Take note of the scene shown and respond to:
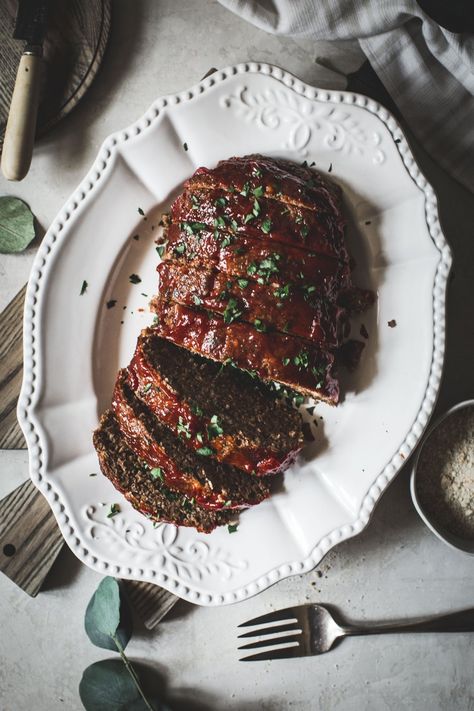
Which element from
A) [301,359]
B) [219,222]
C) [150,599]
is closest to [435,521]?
[301,359]

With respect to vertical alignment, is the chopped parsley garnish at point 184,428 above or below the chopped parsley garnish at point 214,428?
above

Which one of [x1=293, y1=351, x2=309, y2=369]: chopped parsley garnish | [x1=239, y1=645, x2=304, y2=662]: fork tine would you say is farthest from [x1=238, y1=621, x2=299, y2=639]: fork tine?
[x1=293, y1=351, x2=309, y2=369]: chopped parsley garnish

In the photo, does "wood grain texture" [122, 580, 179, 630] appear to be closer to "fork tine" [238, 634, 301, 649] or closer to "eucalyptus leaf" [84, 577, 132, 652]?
"eucalyptus leaf" [84, 577, 132, 652]

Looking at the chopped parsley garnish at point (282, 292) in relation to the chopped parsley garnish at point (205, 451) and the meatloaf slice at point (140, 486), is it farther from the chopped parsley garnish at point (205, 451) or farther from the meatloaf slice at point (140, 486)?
the meatloaf slice at point (140, 486)

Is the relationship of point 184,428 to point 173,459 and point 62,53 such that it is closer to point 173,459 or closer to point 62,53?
point 173,459

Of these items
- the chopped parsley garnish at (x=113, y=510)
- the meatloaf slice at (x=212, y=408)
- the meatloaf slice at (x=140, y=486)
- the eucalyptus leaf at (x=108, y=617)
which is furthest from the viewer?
the eucalyptus leaf at (x=108, y=617)

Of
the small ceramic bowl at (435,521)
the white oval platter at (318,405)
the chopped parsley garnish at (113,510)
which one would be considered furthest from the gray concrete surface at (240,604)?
the chopped parsley garnish at (113,510)

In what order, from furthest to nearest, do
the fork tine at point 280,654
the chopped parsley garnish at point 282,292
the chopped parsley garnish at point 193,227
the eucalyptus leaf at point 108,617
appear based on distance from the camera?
the fork tine at point 280,654, the eucalyptus leaf at point 108,617, the chopped parsley garnish at point 193,227, the chopped parsley garnish at point 282,292
